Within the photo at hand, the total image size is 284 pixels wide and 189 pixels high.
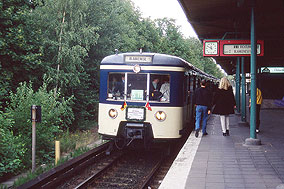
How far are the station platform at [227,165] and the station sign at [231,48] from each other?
8.17ft

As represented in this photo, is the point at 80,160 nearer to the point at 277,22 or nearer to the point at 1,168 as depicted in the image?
the point at 1,168

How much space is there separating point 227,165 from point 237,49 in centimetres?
475

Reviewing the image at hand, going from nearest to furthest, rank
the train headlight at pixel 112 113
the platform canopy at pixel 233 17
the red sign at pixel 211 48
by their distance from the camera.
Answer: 1. the train headlight at pixel 112 113
2. the platform canopy at pixel 233 17
3. the red sign at pixel 211 48

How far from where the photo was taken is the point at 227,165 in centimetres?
651

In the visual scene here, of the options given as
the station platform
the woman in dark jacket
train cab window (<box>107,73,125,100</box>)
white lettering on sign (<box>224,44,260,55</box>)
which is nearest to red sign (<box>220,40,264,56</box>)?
white lettering on sign (<box>224,44,260,55</box>)

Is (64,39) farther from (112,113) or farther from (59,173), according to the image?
(59,173)

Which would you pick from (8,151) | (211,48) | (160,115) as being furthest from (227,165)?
(8,151)

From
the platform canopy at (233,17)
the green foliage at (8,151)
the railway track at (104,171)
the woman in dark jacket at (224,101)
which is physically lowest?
the railway track at (104,171)

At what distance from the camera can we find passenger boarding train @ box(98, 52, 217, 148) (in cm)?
883

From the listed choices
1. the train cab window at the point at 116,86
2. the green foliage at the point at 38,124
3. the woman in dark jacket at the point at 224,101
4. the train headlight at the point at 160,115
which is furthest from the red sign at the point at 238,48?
the green foliage at the point at 38,124

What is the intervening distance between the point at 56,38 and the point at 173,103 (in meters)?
13.5

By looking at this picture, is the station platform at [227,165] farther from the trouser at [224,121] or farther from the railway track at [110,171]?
the railway track at [110,171]

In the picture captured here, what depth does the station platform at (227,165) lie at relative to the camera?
529 cm

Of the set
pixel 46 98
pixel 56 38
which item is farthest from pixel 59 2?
pixel 46 98
